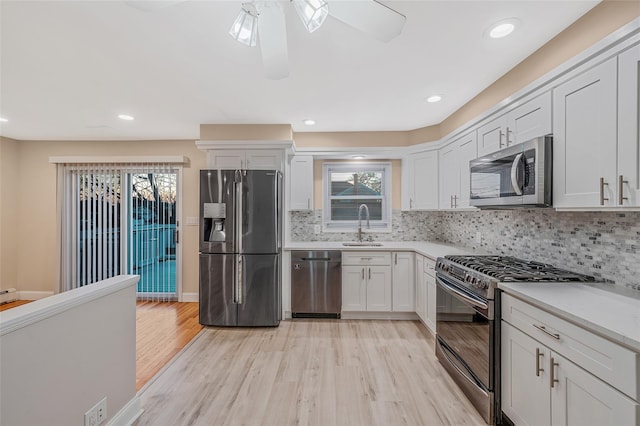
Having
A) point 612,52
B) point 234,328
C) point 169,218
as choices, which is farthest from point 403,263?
point 169,218

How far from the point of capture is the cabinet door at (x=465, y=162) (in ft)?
8.84

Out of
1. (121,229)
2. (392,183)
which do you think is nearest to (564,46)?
(392,183)

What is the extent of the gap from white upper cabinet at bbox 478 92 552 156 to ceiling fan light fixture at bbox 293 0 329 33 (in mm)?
1547

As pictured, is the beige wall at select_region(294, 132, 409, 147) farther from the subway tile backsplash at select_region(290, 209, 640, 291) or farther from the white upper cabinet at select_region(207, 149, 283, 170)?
the subway tile backsplash at select_region(290, 209, 640, 291)

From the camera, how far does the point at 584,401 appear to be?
117 cm

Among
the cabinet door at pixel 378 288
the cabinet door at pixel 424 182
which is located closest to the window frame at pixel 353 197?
the cabinet door at pixel 424 182

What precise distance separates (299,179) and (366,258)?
1.40 meters

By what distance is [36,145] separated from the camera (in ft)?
14.2

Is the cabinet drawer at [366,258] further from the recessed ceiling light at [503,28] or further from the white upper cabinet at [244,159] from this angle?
the recessed ceiling light at [503,28]

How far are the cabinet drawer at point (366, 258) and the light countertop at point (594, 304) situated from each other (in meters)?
1.74

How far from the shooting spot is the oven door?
1763 mm

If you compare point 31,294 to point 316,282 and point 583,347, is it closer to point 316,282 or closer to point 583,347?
point 316,282

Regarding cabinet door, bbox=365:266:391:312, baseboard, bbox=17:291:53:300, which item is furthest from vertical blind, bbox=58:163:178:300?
cabinet door, bbox=365:266:391:312

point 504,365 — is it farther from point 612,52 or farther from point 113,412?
point 113,412
